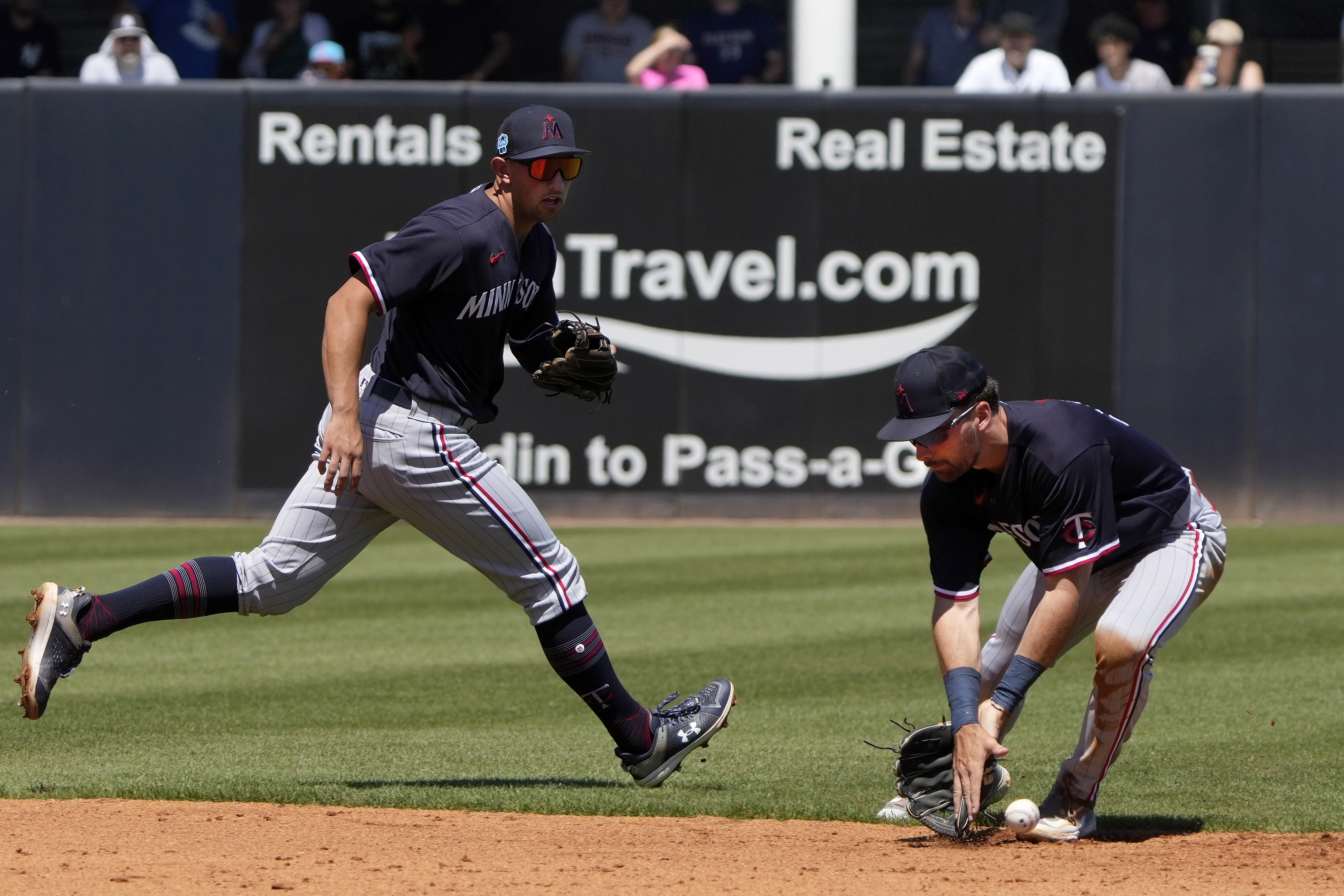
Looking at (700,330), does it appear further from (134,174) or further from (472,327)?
(472,327)

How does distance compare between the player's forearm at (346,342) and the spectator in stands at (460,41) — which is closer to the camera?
the player's forearm at (346,342)

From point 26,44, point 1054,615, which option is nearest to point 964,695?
point 1054,615

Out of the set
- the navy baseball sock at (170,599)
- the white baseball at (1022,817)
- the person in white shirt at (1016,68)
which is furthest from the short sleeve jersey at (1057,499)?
the person in white shirt at (1016,68)

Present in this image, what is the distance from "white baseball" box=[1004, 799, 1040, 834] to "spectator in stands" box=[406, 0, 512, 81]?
11.4m

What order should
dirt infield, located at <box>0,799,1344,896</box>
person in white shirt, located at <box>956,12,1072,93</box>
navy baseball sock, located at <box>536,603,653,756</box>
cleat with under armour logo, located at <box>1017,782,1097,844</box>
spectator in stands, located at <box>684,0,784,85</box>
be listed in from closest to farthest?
dirt infield, located at <box>0,799,1344,896</box>
cleat with under armour logo, located at <box>1017,782,1097,844</box>
navy baseball sock, located at <box>536,603,653,756</box>
person in white shirt, located at <box>956,12,1072,93</box>
spectator in stands, located at <box>684,0,784,85</box>

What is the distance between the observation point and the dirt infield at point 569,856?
4238 mm

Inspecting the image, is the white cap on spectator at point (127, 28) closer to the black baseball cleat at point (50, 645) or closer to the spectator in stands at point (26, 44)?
the spectator in stands at point (26, 44)

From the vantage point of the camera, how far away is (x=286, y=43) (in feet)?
47.8

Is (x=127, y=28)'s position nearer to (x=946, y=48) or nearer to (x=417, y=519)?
(x=946, y=48)

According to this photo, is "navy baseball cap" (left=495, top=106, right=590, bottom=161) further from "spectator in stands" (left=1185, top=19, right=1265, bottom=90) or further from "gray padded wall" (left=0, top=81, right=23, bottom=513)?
"spectator in stands" (left=1185, top=19, right=1265, bottom=90)

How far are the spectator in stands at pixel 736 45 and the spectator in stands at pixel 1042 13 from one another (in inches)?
108

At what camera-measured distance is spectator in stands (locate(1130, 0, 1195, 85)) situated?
15.2m

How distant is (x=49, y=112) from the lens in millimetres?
12445

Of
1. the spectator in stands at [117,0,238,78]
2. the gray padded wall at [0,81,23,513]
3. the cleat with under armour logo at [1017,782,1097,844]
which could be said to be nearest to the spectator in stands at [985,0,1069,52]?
the spectator in stands at [117,0,238,78]
